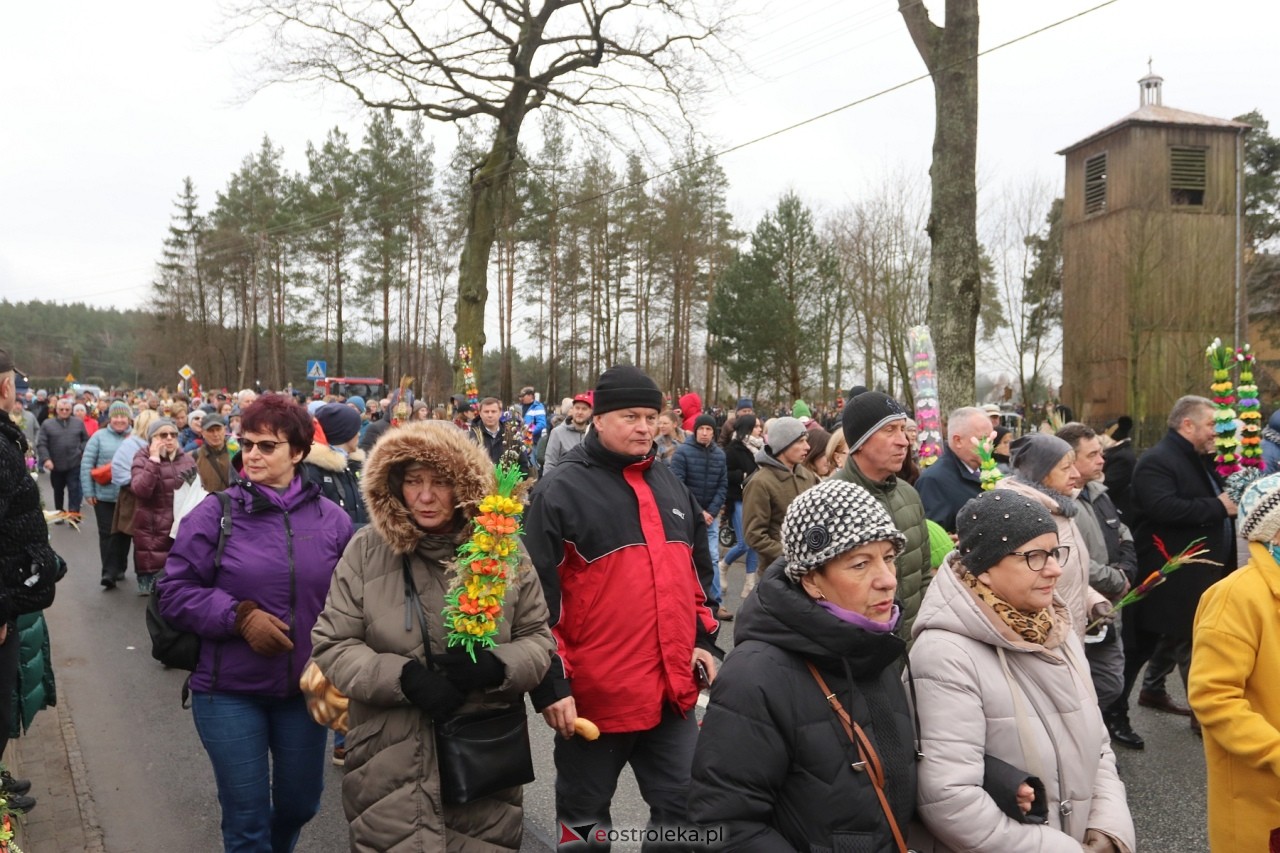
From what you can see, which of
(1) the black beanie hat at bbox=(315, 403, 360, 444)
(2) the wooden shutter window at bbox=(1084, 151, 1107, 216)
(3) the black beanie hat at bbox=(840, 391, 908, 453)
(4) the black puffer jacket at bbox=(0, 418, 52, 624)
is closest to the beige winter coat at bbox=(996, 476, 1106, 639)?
(3) the black beanie hat at bbox=(840, 391, 908, 453)

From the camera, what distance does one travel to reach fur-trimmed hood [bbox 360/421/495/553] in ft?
9.59

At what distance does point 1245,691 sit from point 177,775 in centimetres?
522

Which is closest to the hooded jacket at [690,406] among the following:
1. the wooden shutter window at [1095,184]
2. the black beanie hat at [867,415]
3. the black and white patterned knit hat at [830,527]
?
the black beanie hat at [867,415]

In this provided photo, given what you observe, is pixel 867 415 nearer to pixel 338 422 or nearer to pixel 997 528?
pixel 997 528

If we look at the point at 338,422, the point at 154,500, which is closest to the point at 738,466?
the point at 338,422

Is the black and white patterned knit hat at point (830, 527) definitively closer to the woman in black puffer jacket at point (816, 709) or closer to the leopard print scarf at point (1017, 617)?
the woman in black puffer jacket at point (816, 709)

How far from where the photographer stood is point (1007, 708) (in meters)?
2.36

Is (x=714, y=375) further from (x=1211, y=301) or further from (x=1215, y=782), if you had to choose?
(x=1215, y=782)

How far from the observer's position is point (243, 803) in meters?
3.31

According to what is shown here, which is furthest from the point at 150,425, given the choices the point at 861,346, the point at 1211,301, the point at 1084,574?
the point at 861,346

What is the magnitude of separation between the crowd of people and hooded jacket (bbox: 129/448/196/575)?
575 centimetres

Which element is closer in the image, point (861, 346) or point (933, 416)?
point (933, 416)

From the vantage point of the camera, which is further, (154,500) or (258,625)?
(154,500)

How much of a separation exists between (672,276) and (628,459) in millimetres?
41270
